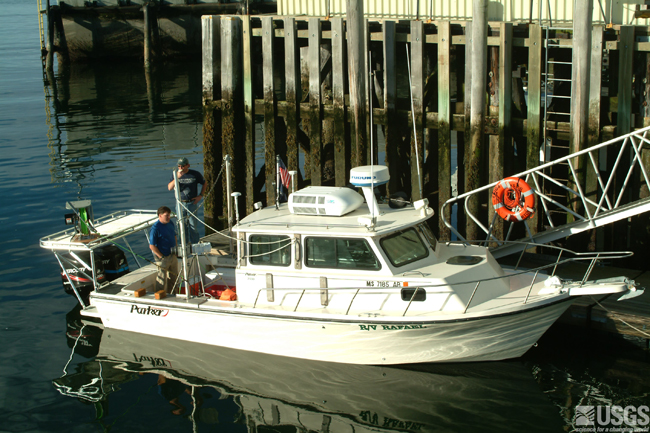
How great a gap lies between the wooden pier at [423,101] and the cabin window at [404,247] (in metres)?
2.10

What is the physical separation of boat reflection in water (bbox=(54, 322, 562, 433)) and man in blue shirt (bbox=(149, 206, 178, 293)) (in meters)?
1.06

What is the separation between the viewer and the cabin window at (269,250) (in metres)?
9.37

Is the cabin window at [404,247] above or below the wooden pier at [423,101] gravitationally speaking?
below

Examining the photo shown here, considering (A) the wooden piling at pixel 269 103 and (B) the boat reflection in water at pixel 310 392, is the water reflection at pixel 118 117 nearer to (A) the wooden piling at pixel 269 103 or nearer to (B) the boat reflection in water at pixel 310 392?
(A) the wooden piling at pixel 269 103

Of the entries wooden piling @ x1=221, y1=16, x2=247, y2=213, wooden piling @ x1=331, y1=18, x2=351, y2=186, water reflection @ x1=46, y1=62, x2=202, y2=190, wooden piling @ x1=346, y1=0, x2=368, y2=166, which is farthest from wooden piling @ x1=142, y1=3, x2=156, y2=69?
wooden piling @ x1=346, y1=0, x2=368, y2=166

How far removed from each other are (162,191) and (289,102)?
20.9ft

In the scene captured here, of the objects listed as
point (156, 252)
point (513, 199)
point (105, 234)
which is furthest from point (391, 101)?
point (105, 234)

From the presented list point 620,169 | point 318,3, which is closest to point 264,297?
point 620,169

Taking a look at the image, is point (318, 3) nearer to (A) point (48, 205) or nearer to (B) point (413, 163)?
(B) point (413, 163)

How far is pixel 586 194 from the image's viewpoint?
1055 cm

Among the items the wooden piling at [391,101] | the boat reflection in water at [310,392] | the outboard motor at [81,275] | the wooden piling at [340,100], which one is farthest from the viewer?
the wooden piling at [340,100]

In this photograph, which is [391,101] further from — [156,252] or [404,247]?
[156,252]

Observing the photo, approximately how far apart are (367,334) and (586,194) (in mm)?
4238

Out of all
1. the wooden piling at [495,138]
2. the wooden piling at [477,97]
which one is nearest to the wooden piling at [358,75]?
the wooden piling at [477,97]
